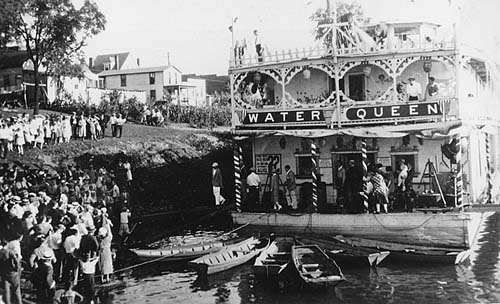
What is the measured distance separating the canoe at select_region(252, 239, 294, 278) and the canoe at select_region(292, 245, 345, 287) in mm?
278

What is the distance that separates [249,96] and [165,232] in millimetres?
5294

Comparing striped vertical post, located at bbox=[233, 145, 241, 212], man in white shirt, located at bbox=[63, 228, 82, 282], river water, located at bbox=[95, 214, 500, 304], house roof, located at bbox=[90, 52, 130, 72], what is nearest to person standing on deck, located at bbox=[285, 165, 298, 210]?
striped vertical post, located at bbox=[233, 145, 241, 212]

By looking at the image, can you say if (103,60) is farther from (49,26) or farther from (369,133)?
(369,133)

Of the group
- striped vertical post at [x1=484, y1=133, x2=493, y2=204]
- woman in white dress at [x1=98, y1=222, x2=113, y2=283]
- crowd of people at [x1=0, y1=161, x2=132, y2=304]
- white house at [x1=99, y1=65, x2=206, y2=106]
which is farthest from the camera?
white house at [x1=99, y1=65, x2=206, y2=106]

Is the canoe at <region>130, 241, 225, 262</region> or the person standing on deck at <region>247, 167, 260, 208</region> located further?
the person standing on deck at <region>247, 167, 260, 208</region>

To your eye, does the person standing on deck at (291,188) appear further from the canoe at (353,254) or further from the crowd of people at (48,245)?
the crowd of people at (48,245)

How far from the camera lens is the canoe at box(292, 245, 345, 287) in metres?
11.1

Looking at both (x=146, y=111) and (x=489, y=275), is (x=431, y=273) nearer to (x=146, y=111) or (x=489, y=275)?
(x=489, y=275)

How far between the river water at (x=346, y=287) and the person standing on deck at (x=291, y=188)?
3.29 m

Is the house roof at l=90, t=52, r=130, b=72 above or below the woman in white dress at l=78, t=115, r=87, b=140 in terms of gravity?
above

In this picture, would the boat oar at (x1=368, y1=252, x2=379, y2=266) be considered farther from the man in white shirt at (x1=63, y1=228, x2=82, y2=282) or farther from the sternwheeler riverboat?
the man in white shirt at (x1=63, y1=228, x2=82, y2=282)

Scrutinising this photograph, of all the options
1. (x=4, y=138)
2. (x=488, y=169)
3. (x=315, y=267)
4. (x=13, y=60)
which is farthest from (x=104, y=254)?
(x=13, y=60)

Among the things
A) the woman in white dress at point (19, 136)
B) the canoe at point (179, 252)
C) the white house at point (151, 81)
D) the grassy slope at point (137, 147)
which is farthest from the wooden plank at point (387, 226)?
the white house at point (151, 81)

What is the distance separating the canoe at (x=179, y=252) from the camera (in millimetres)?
14258
